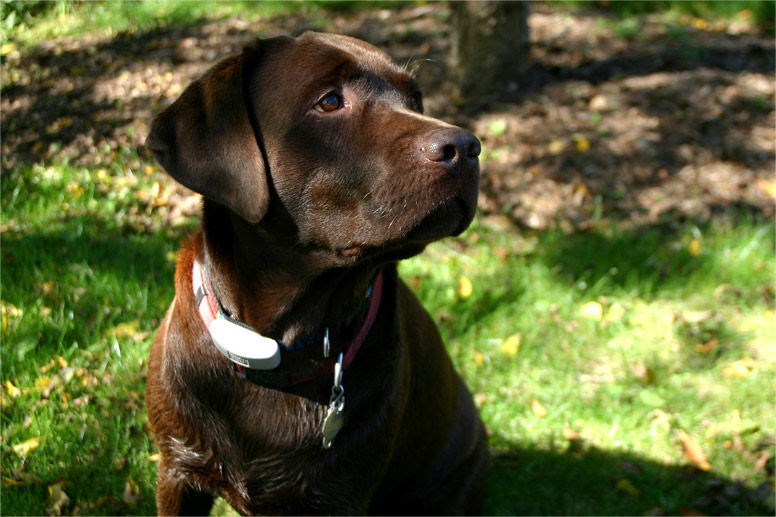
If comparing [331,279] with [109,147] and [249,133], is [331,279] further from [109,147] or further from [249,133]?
[109,147]

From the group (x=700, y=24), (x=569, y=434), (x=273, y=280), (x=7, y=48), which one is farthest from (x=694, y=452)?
(x=7, y=48)

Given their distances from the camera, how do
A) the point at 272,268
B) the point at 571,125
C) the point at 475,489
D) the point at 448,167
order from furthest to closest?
the point at 571,125, the point at 475,489, the point at 272,268, the point at 448,167

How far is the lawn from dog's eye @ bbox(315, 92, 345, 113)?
1.88m

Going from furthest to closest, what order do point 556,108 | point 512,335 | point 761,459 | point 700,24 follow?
point 700,24 → point 556,108 → point 512,335 → point 761,459

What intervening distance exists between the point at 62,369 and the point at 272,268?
1.74 meters

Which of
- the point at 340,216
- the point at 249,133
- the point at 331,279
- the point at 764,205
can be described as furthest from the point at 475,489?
the point at 764,205

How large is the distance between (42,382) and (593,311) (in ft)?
10.0

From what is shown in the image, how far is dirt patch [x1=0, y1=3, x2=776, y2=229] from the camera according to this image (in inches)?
211

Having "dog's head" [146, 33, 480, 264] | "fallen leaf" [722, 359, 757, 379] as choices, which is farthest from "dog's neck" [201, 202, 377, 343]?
"fallen leaf" [722, 359, 757, 379]

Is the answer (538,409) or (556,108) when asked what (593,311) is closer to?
(538,409)

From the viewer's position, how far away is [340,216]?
2209 millimetres

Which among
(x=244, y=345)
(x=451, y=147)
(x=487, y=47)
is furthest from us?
(x=487, y=47)

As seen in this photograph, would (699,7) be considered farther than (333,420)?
Yes

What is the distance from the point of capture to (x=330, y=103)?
2.26m
